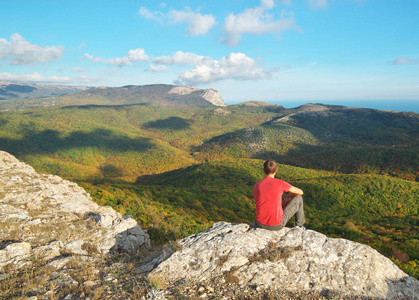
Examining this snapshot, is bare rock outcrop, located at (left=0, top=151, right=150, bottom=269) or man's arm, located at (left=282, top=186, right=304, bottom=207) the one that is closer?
man's arm, located at (left=282, top=186, right=304, bottom=207)

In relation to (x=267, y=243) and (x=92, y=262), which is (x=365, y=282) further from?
(x=92, y=262)

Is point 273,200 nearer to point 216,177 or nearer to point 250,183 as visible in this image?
point 250,183

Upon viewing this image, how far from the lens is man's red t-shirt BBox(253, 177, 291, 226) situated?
7508 millimetres

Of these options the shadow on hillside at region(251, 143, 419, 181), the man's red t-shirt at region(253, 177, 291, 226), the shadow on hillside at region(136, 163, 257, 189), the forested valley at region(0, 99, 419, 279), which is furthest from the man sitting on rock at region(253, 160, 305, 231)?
the shadow on hillside at region(251, 143, 419, 181)

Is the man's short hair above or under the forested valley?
above

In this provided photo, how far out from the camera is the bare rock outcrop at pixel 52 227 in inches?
316

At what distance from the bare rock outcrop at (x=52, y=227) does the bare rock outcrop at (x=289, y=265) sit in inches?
165

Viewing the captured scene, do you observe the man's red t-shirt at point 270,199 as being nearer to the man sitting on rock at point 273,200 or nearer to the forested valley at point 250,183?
the man sitting on rock at point 273,200

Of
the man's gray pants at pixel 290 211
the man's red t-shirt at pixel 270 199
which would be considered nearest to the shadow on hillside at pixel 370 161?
the man's gray pants at pixel 290 211

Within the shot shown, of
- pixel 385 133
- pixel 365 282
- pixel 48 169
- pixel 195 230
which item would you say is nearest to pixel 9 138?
pixel 48 169

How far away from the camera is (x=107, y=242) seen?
9.68m

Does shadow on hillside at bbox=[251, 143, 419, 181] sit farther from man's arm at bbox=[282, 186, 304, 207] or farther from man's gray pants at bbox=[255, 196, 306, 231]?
man's arm at bbox=[282, 186, 304, 207]

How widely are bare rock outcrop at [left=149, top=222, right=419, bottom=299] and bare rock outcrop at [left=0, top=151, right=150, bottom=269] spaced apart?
4201mm

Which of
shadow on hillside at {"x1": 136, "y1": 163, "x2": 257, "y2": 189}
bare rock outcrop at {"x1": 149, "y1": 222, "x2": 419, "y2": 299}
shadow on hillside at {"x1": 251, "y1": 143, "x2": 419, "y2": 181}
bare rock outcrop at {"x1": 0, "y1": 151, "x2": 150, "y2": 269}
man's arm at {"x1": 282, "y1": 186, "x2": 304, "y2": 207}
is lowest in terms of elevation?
shadow on hillside at {"x1": 136, "y1": 163, "x2": 257, "y2": 189}
